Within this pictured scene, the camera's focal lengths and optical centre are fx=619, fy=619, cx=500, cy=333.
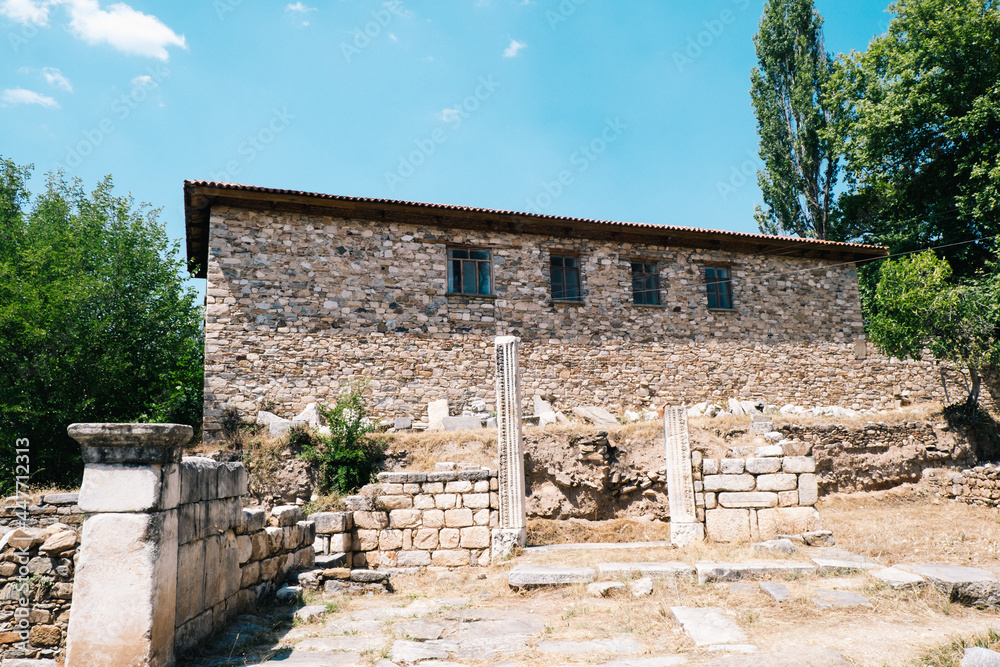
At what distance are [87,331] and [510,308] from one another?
34.7ft

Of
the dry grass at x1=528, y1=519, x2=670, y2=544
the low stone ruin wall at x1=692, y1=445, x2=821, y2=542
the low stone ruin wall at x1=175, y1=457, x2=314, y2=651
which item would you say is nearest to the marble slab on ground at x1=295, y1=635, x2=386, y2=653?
the low stone ruin wall at x1=175, y1=457, x2=314, y2=651

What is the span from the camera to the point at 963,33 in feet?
61.6

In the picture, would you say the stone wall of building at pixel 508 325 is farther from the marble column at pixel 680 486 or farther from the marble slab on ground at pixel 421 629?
the marble slab on ground at pixel 421 629

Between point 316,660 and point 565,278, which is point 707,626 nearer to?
point 316,660

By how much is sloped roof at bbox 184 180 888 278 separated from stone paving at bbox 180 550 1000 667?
9802 millimetres

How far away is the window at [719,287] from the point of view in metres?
17.8

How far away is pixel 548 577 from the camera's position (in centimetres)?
711

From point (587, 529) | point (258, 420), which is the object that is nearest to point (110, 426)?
point (587, 529)

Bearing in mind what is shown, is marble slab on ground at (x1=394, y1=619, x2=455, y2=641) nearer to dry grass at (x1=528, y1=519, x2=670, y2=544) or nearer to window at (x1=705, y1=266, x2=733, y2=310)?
dry grass at (x1=528, y1=519, x2=670, y2=544)

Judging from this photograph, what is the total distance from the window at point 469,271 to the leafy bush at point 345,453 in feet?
14.6

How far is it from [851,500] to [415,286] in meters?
10.9

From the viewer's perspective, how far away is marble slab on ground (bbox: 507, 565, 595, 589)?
7.07m

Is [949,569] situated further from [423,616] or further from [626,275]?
[626,275]

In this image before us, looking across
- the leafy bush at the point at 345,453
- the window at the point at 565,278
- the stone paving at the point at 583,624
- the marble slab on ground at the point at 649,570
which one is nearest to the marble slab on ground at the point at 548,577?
the stone paving at the point at 583,624
